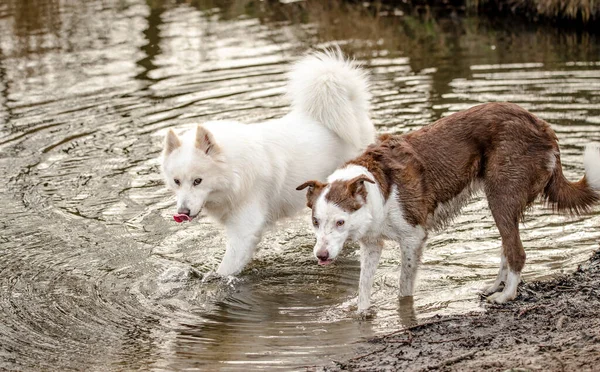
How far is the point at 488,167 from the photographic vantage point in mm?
7207

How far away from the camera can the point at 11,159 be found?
37.9ft

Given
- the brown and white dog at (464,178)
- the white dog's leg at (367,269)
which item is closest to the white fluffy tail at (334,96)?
the brown and white dog at (464,178)

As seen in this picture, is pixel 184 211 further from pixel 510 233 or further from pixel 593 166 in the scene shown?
pixel 593 166

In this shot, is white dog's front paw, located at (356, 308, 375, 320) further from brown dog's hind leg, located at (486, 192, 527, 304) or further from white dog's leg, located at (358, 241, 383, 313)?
brown dog's hind leg, located at (486, 192, 527, 304)

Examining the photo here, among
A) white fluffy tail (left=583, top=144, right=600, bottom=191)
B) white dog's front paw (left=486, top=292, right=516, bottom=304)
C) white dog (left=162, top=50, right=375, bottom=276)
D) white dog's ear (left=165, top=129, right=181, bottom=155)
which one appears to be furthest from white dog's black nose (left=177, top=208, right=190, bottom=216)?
white fluffy tail (left=583, top=144, right=600, bottom=191)

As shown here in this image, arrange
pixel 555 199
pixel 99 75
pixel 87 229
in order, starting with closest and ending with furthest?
pixel 555 199 → pixel 87 229 → pixel 99 75

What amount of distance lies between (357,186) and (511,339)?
61.2 inches

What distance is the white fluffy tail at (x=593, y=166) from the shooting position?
285 inches

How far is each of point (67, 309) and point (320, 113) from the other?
2.97 meters

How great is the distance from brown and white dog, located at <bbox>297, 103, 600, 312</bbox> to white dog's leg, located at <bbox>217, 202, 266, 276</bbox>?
1300 mm

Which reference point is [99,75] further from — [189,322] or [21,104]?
[189,322]

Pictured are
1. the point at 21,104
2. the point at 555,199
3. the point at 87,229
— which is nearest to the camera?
the point at 555,199

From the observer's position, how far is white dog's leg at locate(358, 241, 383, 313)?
7273 mm

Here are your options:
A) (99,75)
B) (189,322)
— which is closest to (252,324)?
(189,322)
